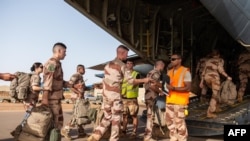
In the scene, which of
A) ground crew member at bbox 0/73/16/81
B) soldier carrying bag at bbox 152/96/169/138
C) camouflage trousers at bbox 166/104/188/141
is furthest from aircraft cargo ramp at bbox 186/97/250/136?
ground crew member at bbox 0/73/16/81

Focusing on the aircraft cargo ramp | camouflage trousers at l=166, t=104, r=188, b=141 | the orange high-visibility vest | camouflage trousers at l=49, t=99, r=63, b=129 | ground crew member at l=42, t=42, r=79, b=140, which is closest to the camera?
ground crew member at l=42, t=42, r=79, b=140

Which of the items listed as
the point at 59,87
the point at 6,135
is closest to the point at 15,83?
the point at 6,135

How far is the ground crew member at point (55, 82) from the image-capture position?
4711 mm

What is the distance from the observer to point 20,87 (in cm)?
652

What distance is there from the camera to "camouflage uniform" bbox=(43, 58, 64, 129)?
4.72 meters

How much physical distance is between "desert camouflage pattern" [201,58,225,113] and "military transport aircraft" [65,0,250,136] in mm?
355

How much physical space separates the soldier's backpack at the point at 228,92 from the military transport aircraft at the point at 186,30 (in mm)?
180

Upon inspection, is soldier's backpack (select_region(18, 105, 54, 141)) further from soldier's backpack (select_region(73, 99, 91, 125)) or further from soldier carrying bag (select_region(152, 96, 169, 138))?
soldier carrying bag (select_region(152, 96, 169, 138))

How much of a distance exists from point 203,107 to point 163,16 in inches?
111

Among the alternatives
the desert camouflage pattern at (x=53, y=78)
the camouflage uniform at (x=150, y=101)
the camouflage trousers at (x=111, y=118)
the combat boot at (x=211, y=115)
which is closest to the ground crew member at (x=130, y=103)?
the camouflage uniform at (x=150, y=101)

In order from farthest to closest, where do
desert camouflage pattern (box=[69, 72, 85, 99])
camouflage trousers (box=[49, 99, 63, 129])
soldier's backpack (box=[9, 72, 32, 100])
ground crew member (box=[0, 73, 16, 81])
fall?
desert camouflage pattern (box=[69, 72, 85, 99]), soldier's backpack (box=[9, 72, 32, 100]), camouflage trousers (box=[49, 99, 63, 129]), ground crew member (box=[0, 73, 16, 81])

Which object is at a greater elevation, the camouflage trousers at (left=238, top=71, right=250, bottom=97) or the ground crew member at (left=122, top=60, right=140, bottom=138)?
the camouflage trousers at (left=238, top=71, right=250, bottom=97)

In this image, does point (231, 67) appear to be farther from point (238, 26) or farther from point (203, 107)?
point (238, 26)

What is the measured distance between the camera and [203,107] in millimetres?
8766
